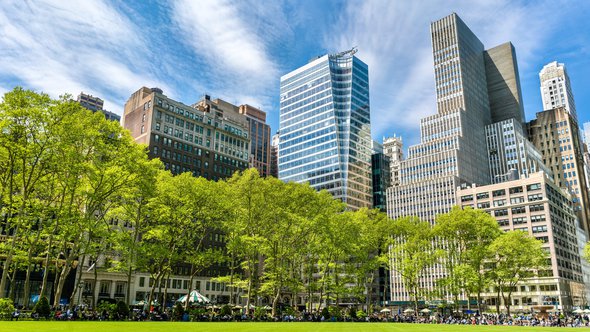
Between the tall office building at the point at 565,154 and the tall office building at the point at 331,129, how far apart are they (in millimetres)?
81406

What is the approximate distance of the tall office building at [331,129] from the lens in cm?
16938

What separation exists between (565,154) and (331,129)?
10193 cm

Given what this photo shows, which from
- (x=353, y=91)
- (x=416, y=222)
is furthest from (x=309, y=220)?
(x=353, y=91)

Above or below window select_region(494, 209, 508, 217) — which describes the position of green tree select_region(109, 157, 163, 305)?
below

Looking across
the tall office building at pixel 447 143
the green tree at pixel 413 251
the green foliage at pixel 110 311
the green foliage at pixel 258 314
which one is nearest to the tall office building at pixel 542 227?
the tall office building at pixel 447 143

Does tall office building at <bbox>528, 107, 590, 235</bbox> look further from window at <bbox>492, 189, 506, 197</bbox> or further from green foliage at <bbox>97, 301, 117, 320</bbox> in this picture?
green foliage at <bbox>97, 301, 117, 320</bbox>

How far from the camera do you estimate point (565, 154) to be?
7446 inches

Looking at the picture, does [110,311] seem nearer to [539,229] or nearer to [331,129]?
[539,229]

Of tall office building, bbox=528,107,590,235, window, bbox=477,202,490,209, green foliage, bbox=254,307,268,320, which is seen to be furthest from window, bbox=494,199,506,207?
green foliage, bbox=254,307,268,320

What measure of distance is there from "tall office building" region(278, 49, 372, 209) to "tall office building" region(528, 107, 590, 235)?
81.4 m

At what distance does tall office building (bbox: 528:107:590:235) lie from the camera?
593 ft

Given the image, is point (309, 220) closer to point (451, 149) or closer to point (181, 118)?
point (181, 118)

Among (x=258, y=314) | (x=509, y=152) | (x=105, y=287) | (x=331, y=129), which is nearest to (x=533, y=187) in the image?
(x=509, y=152)

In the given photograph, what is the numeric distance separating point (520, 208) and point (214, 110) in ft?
320
